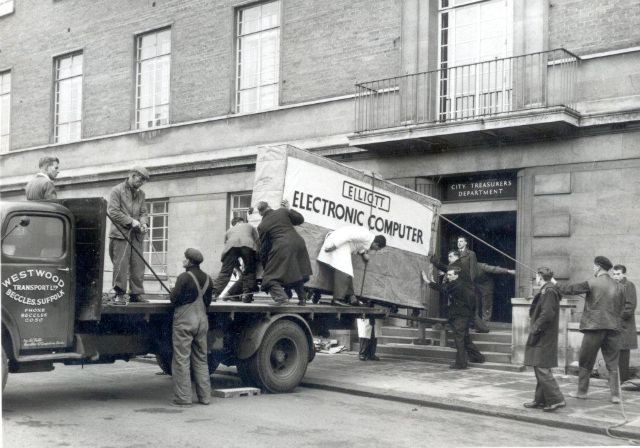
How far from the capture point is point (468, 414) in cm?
959

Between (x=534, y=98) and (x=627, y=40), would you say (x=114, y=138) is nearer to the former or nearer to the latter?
(x=534, y=98)

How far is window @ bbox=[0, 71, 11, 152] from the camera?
84.8 feet

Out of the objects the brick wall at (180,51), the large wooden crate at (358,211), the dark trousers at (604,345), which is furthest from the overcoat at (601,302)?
the brick wall at (180,51)

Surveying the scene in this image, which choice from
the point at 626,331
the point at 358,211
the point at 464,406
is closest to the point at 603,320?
the point at 626,331

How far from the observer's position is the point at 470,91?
15773 millimetres

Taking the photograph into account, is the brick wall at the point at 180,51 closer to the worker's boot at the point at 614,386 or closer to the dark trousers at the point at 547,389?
the worker's boot at the point at 614,386

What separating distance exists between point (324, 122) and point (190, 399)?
371 inches

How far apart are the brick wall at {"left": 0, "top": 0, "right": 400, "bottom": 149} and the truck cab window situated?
30.9 ft

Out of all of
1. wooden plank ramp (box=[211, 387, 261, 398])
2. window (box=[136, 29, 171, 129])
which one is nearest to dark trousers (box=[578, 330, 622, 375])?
wooden plank ramp (box=[211, 387, 261, 398])

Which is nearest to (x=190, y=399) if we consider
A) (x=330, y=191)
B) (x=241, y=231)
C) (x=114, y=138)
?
(x=241, y=231)

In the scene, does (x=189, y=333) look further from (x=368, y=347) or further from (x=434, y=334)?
(x=434, y=334)

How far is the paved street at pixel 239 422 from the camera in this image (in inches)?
293

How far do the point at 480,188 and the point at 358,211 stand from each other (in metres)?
4.03

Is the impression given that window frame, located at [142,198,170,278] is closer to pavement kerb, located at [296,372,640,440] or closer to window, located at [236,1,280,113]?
window, located at [236,1,280,113]
